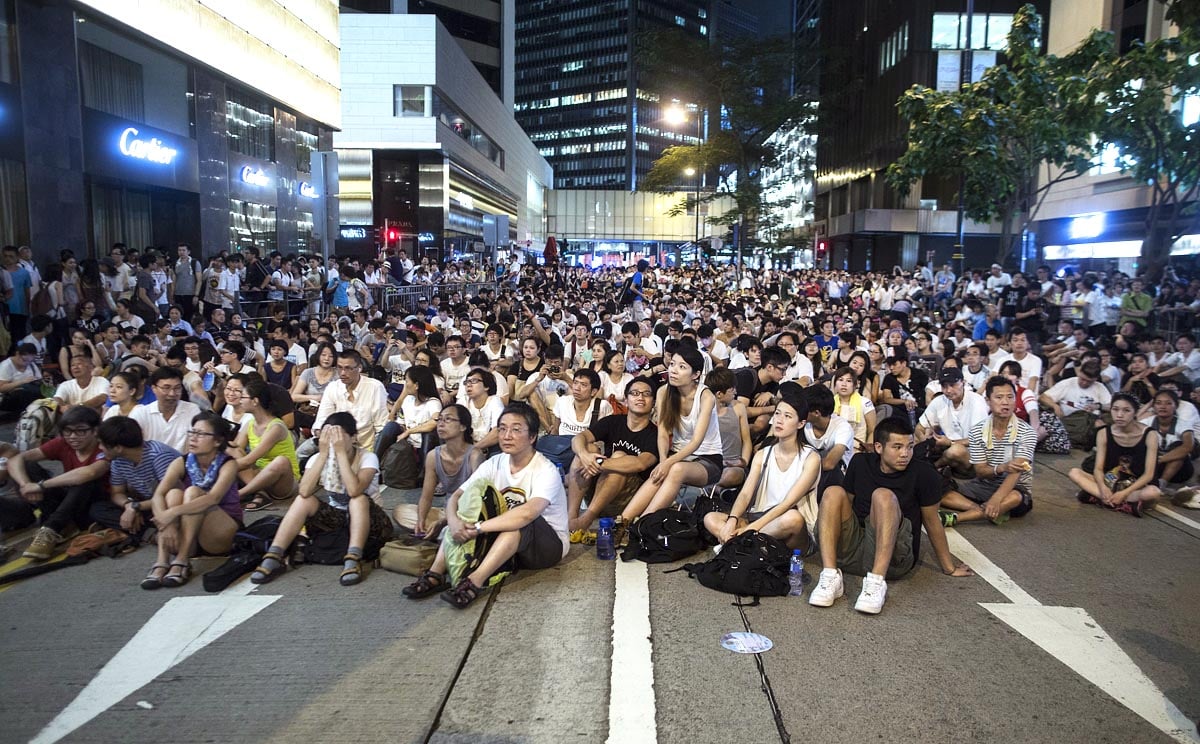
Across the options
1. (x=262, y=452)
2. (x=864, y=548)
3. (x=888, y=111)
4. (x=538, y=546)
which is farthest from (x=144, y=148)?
(x=888, y=111)

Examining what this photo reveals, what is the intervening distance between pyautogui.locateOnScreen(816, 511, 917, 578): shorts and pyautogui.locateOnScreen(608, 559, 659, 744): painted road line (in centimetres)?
130

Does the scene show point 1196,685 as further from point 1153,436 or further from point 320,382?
point 320,382

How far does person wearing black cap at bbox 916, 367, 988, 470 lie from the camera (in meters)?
8.18

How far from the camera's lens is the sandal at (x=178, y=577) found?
5.57m

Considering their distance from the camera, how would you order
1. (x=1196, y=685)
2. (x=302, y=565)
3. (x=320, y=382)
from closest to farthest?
(x=1196, y=685) → (x=302, y=565) → (x=320, y=382)

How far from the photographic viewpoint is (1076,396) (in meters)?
11.1

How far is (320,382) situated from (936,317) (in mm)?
16705

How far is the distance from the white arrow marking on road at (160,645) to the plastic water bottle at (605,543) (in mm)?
2260

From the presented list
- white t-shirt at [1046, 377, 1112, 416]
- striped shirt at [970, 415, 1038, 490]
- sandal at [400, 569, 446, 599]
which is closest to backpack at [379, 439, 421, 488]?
sandal at [400, 569, 446, 599]

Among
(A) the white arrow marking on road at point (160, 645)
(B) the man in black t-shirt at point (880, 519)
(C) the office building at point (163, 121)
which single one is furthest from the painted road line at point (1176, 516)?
(C) the office building at point (163, 121)

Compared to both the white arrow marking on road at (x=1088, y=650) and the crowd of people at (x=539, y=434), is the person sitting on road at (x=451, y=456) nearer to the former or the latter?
the crowd of people at (x=539, y=434)

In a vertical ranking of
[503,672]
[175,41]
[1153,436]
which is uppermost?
[175,41]

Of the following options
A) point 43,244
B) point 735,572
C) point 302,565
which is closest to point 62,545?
point 302,565

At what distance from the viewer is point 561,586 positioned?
5.73 meters
